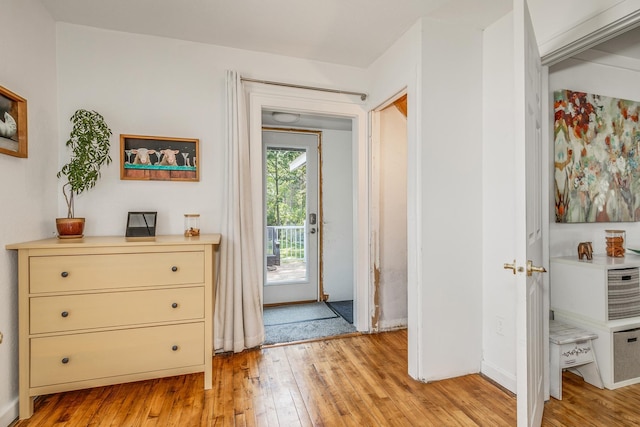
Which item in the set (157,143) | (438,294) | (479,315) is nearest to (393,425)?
(438,294)

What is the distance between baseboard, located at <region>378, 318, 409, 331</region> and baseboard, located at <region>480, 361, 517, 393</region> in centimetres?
87

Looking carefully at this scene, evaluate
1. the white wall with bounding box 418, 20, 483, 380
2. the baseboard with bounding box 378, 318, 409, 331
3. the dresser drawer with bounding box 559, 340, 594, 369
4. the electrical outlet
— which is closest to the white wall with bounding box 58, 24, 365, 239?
the white wall with bounding box 418, 20, 483, 380

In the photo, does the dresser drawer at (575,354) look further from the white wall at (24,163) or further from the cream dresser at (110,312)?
the white wall at (24,163)

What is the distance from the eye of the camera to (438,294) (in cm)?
223

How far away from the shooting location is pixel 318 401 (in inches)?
77.4

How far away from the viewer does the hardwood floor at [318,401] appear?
178 centimetres

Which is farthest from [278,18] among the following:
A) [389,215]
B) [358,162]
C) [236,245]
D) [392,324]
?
[392,324]

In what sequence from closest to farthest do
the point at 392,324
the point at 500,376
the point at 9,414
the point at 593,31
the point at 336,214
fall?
A: the point at 593,31 < the point at 9,414 < the point at 500,376 < the point at 392,324 < the point at 336,214

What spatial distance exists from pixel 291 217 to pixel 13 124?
2.68 metres

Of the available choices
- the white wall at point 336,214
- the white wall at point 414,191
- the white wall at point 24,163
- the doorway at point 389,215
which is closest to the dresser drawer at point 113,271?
the white wall at point 24,163

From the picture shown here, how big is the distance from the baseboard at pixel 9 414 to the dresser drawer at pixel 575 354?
3.12m

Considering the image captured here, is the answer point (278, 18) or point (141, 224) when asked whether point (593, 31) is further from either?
point (141, 224)

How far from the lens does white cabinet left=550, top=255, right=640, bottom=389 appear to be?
2082 millimetres

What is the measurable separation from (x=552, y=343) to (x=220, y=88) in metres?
2.95
